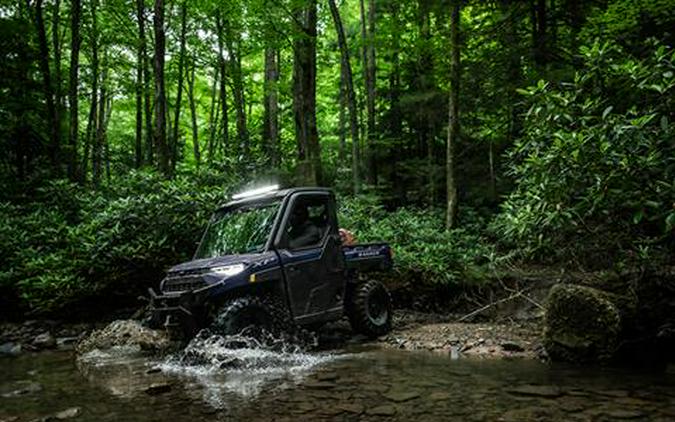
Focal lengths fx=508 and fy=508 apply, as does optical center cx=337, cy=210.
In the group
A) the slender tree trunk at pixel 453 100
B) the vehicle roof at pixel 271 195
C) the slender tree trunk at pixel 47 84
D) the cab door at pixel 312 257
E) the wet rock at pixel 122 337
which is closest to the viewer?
the cab door at pixel 312 257

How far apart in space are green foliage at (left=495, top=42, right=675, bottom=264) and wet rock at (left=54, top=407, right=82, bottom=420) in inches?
209

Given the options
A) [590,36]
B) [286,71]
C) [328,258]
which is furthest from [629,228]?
[286,71]

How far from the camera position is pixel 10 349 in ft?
27.9

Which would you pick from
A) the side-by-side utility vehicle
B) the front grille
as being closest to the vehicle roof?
the side-by-side utility vehicle

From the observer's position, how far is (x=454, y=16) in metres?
12.9

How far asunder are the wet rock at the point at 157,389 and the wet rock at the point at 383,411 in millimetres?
2131

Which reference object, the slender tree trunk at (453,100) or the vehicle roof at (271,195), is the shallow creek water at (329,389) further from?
the slender tree trunk at (453,100)

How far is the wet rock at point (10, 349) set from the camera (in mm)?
8278

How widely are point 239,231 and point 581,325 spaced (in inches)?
186

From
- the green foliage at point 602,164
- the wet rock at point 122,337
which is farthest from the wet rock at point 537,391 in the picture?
the wet rock at point 122,337

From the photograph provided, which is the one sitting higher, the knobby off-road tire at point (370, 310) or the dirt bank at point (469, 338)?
the knobby off-road tire at point (370, 310)

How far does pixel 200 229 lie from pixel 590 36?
375 inches

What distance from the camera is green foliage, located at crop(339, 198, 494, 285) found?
1043 cm

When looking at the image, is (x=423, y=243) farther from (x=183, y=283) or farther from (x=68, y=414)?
(x=68, y=414)
